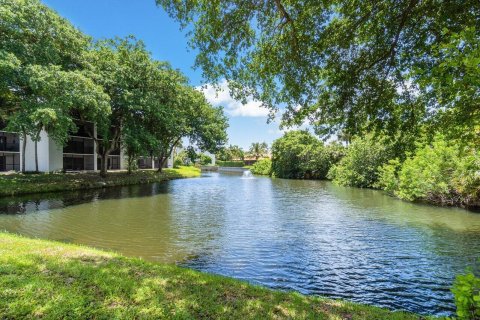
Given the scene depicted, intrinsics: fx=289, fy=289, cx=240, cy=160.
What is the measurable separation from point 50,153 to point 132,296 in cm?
3685

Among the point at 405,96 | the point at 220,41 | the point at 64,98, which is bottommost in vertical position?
the point at 405,96

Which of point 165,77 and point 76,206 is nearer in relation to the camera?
point 76,206

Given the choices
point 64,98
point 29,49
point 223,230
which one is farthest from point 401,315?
point 29,49

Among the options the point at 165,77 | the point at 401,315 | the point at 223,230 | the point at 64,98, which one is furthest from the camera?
the point at 165,77

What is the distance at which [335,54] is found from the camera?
750cm

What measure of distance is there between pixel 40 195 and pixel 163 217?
11551mm

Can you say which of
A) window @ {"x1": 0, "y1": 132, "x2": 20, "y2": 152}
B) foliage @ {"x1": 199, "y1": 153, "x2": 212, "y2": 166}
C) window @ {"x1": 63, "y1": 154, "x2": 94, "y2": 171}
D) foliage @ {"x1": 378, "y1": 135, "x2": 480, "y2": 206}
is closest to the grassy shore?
window @ {"x1": 0, "y1": 132, "x2": 20, "y2": 152}

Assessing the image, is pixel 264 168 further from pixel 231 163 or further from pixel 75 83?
pixel 75 83

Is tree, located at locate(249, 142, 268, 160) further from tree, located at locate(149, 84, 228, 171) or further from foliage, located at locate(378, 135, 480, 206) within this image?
foliage, located at locate(378, 135, 480, 206)

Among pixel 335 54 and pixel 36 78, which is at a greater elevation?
pixel 36 78

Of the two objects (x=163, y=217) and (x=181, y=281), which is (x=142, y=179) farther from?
(x=181, y=281)

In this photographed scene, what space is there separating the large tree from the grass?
482cm

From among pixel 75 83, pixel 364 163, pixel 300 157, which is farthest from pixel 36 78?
pixel 300 157

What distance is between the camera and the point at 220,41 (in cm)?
732
